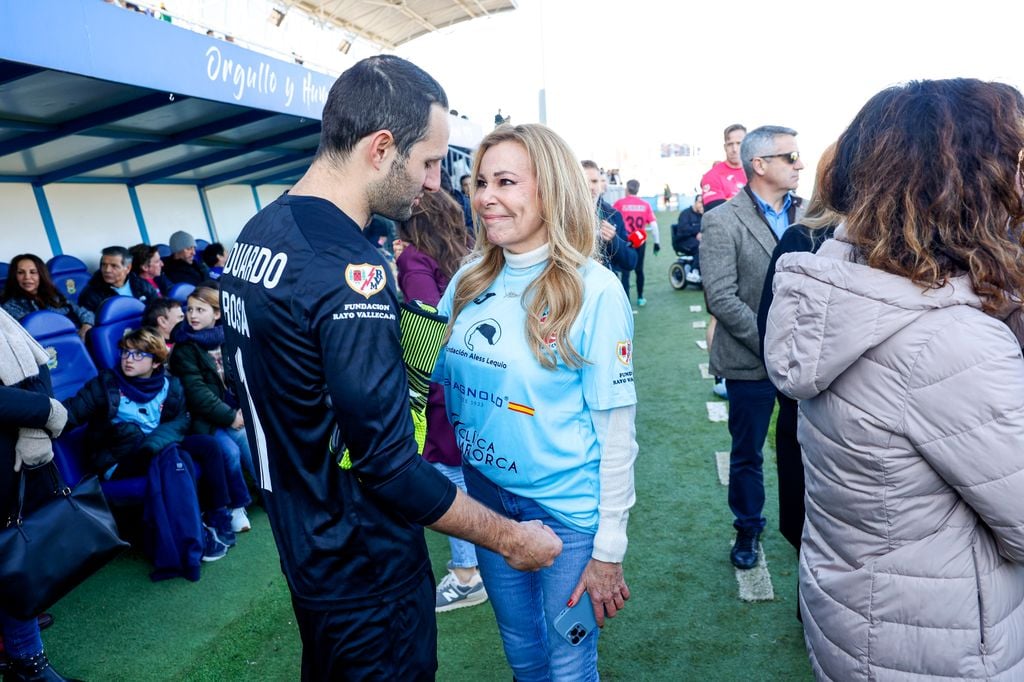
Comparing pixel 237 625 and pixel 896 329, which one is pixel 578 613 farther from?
pixel 237 625

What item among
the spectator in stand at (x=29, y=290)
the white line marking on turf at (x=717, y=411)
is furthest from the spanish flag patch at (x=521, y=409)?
the spectator in stand at (x=29, y=290)

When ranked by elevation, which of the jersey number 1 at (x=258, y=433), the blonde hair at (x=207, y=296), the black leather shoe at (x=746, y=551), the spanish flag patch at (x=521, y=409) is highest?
the jersey number 1 at (x=258, y=433)

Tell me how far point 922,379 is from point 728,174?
20.2 feet

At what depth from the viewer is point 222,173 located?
1184cm

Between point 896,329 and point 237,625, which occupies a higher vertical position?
point 896,329

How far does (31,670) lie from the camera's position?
2840 millimetres

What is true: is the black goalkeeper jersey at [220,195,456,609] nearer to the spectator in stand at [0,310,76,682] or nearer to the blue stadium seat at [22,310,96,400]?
the spectator in stand at [0,310,76,682]

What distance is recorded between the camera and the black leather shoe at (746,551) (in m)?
3.60

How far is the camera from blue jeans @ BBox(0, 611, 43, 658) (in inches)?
110

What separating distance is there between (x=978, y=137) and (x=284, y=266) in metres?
1.33

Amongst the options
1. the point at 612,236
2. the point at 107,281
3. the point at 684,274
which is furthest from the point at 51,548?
the point at 684,274

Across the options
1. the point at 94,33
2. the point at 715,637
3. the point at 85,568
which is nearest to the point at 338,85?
the point at 85,568

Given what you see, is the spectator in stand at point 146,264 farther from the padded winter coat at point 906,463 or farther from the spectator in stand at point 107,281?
the padded winter coat at point 906,463

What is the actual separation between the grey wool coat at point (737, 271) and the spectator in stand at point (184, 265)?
23.1 feet
